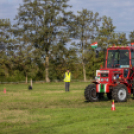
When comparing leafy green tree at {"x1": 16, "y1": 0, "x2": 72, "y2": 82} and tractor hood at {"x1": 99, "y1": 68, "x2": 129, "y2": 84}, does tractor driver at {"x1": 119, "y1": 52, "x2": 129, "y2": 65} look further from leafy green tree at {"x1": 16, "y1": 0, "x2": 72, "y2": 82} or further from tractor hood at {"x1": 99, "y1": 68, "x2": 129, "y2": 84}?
leafy green tree at {"x1": 16, "y1": 0, "x2": 72, "y2": 82}

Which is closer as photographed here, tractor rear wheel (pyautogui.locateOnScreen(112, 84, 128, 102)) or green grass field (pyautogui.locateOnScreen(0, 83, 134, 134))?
green grass field (pyautogui.locateOnScreen(0, 83, 134, 134))

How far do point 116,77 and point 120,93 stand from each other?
3.67ft

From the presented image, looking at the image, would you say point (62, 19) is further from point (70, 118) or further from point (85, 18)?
point (70, 118)

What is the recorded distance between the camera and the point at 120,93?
16297mm

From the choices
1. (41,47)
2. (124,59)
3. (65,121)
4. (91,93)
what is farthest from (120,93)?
(41,47)

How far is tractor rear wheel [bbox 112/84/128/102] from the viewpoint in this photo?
16.0 m

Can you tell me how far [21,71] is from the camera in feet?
157

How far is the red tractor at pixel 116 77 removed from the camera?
16.5 meters

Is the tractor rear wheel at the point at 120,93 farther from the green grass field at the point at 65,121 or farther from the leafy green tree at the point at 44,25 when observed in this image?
the leafy green tree at the point at 44,25

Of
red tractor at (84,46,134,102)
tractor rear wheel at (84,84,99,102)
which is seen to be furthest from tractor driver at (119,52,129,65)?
tractor rear wheel at (84,84,99,102)

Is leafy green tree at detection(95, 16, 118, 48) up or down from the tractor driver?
up

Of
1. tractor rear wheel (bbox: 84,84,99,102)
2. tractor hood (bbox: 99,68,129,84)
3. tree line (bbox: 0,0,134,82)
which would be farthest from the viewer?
tree line (bbox: 0,0,134,82)

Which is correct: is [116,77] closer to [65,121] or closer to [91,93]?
[91,93]

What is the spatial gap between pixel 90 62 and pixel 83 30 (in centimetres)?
510
